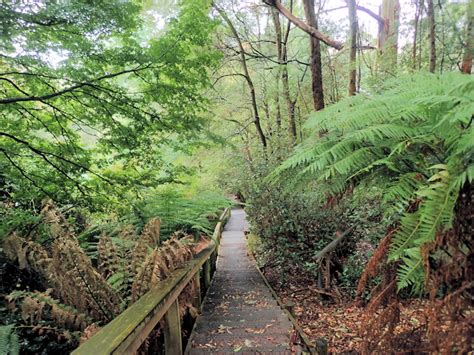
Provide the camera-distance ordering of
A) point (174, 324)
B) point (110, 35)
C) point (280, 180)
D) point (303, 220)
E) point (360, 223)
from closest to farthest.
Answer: point (280, 180) → point (174, 324) → point (110, 35) → point (360, 223) → point (303, 220)

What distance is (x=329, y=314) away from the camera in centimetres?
462

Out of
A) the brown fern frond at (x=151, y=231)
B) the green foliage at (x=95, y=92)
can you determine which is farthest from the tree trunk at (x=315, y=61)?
the brown fern frond at (x=151, y=231)

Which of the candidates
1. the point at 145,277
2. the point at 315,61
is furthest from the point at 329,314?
the point at 315,61

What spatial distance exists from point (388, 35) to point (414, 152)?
6.84m

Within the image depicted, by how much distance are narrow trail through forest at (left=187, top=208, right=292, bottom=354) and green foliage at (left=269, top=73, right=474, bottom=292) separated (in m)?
2.01

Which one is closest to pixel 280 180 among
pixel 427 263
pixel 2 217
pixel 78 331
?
pixel 427 263

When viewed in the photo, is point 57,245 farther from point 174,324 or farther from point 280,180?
point 280,180

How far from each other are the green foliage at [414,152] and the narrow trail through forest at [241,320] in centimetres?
201

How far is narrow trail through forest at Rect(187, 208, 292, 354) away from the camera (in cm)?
290

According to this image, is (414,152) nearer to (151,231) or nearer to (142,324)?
(142,324)

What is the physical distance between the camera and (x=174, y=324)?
2580 millimetres

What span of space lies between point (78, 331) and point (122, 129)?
2.19m

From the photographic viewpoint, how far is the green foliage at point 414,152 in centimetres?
102

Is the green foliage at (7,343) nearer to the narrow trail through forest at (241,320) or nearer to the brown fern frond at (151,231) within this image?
the brown fern frond at (151,231)
